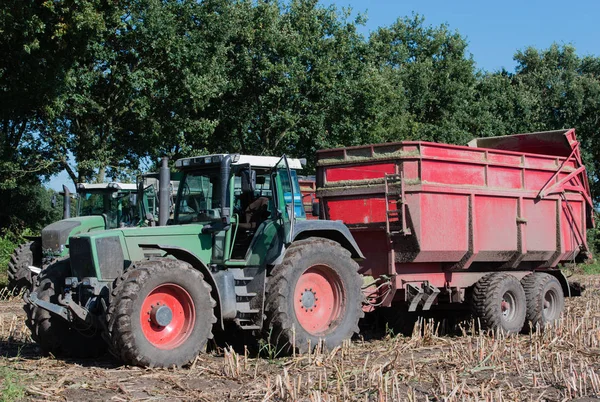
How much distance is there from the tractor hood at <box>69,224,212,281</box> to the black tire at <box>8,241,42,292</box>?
895 cm

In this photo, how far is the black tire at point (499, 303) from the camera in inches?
454

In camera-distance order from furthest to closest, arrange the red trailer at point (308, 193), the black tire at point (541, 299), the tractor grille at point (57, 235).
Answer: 1. the tractor grille at point (57, 235)
2. the red trailer at point (308, 193)
3. the black tire at point (541, 299)

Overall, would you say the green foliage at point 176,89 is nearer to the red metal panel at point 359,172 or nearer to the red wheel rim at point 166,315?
the red metal panel at point 359,172

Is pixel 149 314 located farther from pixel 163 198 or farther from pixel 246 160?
pixel 246 160

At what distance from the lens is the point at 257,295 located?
909cm

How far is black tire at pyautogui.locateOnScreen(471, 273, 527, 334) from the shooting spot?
1153cm

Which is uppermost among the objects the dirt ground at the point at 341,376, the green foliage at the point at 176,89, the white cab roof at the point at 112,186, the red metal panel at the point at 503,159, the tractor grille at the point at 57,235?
the green foliage at the point at 176,89

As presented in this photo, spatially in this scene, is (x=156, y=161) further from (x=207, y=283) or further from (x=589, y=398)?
(x=589, y=398)

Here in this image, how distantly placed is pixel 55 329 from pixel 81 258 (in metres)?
1.00

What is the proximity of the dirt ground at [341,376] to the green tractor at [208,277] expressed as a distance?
1.03 ft

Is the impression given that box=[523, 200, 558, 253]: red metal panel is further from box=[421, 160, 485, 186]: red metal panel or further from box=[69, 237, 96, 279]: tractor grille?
box=[69, 237, 96, 279]: tractor grille

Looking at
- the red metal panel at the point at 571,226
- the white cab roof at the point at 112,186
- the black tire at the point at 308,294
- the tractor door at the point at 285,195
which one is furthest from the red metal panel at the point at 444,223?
the white cab roof at the point at 112,186

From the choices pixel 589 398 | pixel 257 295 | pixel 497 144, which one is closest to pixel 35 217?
pixel 497 144

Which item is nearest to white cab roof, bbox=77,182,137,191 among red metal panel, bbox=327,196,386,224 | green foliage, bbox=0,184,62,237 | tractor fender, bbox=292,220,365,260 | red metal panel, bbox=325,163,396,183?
red metal panel, bbox=325,163,396,183
